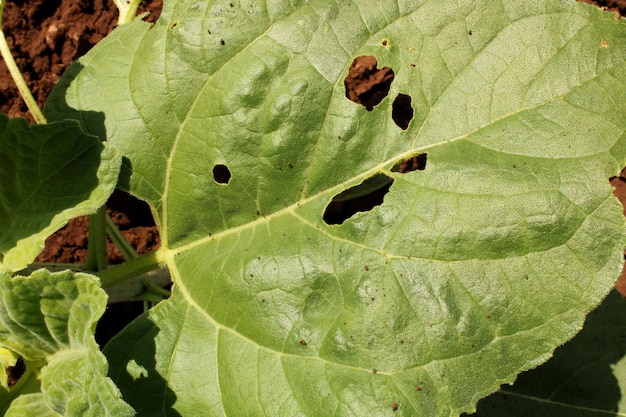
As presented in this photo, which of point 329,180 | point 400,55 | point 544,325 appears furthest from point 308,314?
point 400,55

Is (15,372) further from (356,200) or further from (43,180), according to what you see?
(356,200)

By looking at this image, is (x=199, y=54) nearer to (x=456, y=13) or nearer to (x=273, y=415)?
(x=456, y=13)

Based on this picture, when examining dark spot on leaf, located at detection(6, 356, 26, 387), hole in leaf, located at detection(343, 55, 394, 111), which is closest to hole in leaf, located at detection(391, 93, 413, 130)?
hole in leaf, located at detection(343, 55, 394, 111)

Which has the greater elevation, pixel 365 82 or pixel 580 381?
pixel 365 82

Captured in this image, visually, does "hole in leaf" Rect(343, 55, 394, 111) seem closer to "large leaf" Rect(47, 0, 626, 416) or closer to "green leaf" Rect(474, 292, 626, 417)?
"large leaf" Rect(47, 0, 626, 416)

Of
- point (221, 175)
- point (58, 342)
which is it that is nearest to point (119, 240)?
point (221, 175)

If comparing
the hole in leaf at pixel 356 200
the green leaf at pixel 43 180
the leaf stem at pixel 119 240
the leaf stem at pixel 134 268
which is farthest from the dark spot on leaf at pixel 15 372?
the hole in leaf at pixel 356 200

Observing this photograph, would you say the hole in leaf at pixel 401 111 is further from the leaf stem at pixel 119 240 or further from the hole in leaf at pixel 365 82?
the leaf stem at pixel 119 240
